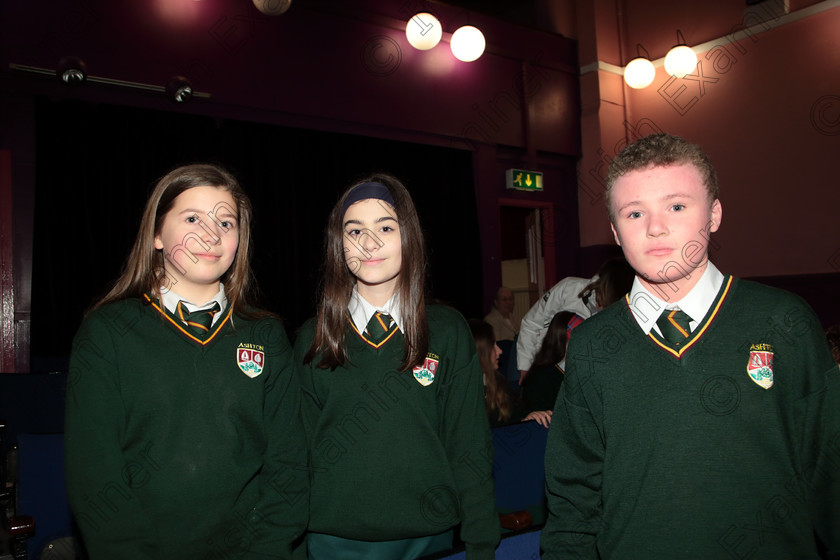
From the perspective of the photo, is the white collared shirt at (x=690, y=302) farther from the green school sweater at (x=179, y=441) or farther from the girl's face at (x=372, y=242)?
the green school sweater at (x=179, y=441)

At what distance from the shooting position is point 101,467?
4.09 feet

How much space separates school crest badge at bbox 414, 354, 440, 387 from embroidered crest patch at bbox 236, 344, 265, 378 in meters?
0.39

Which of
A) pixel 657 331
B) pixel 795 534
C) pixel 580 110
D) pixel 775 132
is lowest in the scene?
pixel 795 534

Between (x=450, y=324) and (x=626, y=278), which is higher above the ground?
(x=626, y=278)

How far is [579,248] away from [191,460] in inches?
259

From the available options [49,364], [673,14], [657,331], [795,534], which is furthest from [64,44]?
[673,14]

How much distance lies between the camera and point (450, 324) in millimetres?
1618

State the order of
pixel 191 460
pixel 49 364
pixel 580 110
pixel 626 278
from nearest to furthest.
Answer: pixel 191 460, pixel 626 278, pixel 49 364, pixel 580 110

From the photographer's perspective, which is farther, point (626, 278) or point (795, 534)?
point (626, 278)

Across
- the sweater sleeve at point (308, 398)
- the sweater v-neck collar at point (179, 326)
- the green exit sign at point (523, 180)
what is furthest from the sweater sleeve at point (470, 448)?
the green exit sign at point (523, 180)

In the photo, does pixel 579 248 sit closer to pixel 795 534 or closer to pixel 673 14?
pixel 673 14

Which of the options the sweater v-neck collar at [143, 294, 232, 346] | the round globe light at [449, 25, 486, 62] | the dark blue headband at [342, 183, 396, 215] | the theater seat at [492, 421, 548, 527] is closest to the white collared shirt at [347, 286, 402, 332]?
the dark blue headband at [342, 183, 396, 215]

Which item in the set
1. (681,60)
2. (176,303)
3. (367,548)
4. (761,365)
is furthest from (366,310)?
(681,60)

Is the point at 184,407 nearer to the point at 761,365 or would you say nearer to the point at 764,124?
the point at 761,365
